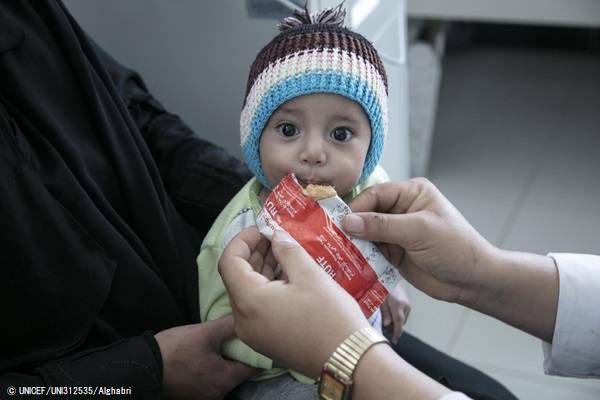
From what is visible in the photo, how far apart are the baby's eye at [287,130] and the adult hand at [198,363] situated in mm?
256

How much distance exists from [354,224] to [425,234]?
3.8 inches

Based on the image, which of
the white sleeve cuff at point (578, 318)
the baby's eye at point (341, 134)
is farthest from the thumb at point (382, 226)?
the white sleeve cuff at point (578, 318)

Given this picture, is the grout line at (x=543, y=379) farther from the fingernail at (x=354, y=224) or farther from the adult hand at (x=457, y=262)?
the fingernail at (x=354, y=224)

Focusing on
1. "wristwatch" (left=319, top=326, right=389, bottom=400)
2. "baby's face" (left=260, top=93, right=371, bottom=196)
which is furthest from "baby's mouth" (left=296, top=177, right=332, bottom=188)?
"wristwatch" (left=319, top=326, right=389, bottom=400)

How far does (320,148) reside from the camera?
35.9 inches

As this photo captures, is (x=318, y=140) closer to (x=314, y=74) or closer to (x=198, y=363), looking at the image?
(x=314, y=74)

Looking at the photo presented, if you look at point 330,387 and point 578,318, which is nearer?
point 330,387

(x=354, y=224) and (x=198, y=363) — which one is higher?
(x=354, y=224)

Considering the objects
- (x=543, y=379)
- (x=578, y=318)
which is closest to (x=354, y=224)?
(x=578, y=318)

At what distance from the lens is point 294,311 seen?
0.75m

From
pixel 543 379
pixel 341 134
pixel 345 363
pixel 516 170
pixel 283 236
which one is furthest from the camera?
pixel 516 170

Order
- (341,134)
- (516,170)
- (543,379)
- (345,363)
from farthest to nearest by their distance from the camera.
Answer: (516,170) → (543,379) → (341,134) → (345,363)

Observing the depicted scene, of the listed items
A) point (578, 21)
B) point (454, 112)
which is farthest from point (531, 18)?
point (454, 112)

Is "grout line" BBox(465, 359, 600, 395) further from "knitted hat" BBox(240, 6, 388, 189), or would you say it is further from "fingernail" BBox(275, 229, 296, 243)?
A: "fingernail" BBox(275, 229, 296, 243)
